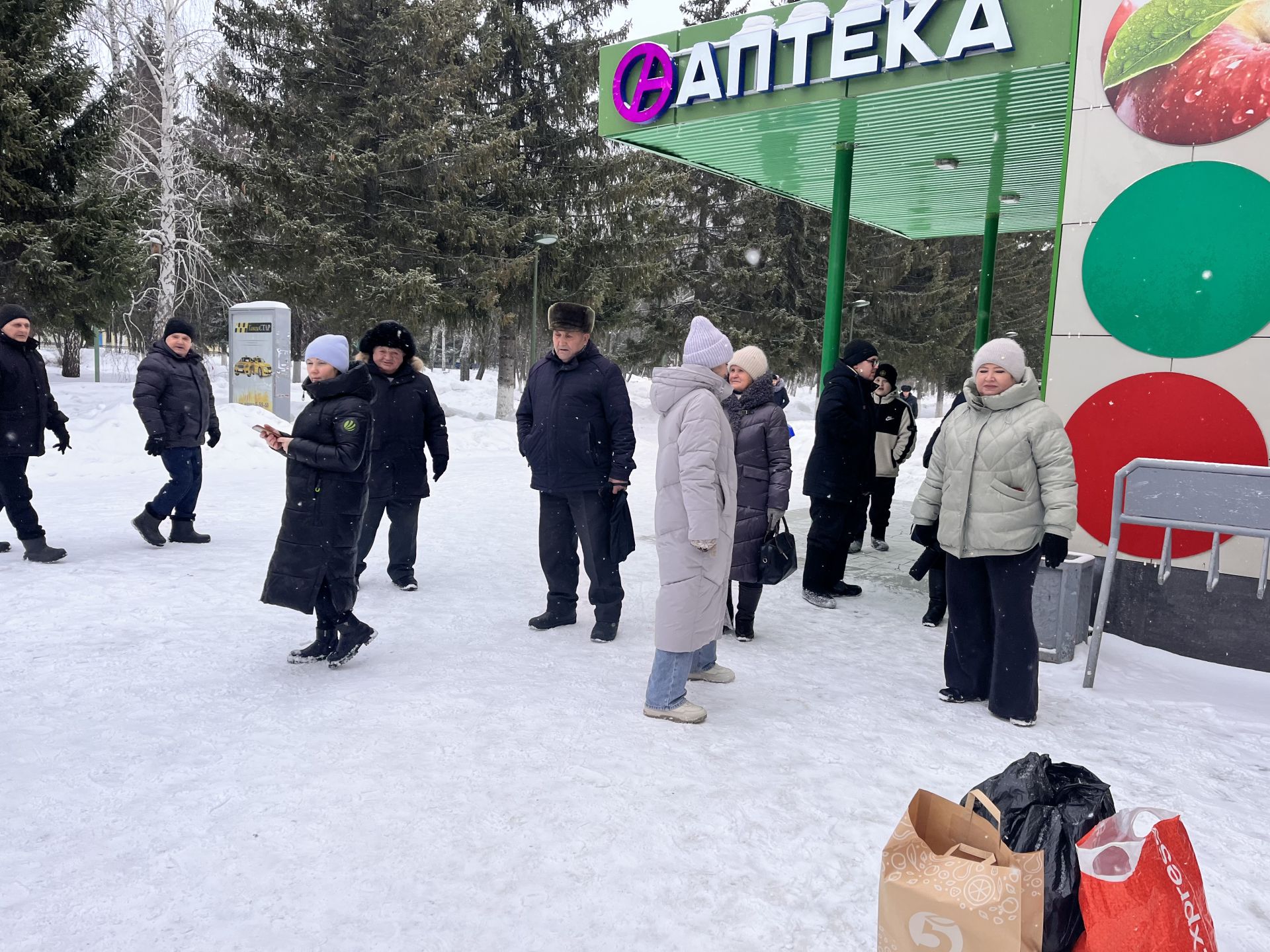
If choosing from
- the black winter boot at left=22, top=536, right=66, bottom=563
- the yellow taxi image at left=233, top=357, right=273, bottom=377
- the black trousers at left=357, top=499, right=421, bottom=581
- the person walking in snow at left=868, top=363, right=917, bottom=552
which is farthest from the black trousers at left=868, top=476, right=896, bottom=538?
the yellow taxi image at left=233, top=357, right=273, bottom=377

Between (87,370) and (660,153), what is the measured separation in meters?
33.9

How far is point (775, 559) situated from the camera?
5.08m

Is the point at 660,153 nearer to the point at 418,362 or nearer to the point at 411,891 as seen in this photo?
the point at 418,362

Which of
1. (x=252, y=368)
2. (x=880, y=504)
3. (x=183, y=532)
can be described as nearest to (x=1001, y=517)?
(x=880, y=504)

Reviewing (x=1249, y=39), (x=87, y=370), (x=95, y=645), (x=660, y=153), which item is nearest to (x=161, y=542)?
(x=95, y=645)

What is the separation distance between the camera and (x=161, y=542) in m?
7.13

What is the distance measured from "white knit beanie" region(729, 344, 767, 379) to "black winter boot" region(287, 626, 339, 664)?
2644 millimetres

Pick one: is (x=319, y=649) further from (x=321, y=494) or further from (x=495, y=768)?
(x=495, y=768)

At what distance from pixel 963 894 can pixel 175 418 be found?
22.6 feet

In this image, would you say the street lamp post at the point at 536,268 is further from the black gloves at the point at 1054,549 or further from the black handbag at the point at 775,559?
the black gloves at the point at 1054,549

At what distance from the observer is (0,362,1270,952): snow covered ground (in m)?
2.56

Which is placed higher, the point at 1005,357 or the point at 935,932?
the point at 1005,357

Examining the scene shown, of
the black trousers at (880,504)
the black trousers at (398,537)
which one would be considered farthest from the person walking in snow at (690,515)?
the black trousers at (880,504)

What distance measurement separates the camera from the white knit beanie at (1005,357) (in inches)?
161
